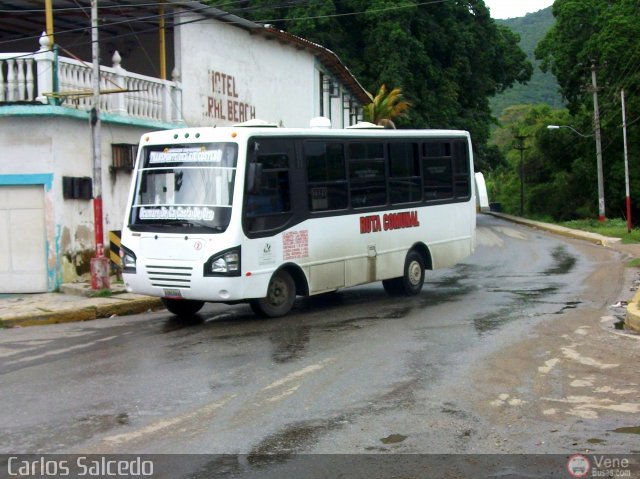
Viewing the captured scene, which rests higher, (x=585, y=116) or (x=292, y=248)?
(x=585, y=116)

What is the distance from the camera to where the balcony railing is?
653 inches

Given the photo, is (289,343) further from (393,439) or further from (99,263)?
(99,263)

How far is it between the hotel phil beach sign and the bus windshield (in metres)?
10.2

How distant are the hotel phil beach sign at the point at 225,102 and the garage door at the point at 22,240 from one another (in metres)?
7.15

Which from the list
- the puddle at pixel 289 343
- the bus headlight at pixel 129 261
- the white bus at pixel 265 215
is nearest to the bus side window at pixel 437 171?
the white bus at pixel 265 215

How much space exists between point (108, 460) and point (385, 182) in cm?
1023

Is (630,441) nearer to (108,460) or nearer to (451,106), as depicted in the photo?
(108,460)

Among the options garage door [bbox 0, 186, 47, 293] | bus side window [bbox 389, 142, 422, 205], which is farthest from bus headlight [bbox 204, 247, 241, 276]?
garage door [bbox 0, 186, 47, 293]

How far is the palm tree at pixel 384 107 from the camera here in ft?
128

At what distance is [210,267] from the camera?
12234 millimetres

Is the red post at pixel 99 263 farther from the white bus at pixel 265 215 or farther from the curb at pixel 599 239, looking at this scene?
the curb at pixel 599 239

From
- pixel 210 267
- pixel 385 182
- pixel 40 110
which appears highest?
pixel 40 110

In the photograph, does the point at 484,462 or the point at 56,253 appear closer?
the point at 484,462

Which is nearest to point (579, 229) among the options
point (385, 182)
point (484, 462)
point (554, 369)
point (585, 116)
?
point (585, 116)
